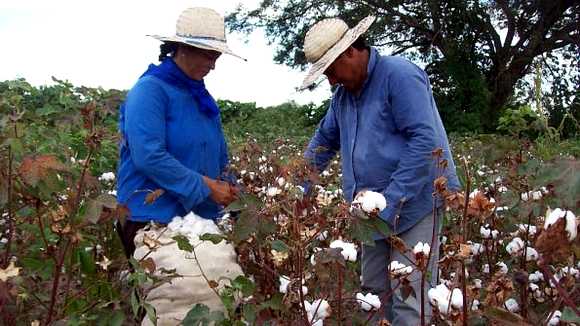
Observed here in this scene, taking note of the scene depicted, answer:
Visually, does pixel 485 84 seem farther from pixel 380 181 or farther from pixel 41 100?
pixel 380 181

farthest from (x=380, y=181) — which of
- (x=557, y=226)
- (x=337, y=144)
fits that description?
(x=557, y=226)

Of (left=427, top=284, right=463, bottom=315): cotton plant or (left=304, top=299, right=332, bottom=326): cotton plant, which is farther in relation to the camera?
(left=304, top=299, right=332, bottom=326): cotton plant

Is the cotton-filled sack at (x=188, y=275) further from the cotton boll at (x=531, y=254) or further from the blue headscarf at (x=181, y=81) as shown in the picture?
the cotton boll at (x=531, y=254)

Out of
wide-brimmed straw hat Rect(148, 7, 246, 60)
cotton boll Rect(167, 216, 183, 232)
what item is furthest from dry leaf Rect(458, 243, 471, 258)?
wide-brimmed straw hat Rect(148, 7, 246, 60)

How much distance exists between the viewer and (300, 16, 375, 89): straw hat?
2350mm

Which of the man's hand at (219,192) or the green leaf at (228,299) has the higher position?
the man's hand at (219,192)

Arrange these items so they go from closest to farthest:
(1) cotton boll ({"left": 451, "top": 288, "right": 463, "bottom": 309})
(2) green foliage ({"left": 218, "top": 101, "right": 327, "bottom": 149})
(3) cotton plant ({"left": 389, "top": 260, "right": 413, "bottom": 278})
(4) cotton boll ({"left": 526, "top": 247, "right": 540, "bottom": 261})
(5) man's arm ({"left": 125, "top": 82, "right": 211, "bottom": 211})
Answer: (1) cotton boll ({"left": 451, "top": 288, "right": 463, "bottom": 309})
(3) cotton plant ({"left": 389, "top": 260, "right": 413, "bottom": 278})
(4) cotton boll ({"left": 526, "top": 247, "right": 540, "bottom": 261})
(5) man's arm ({"left": 125, "top": 82, "right": 211, "bottom": 211})
(2) green foliage ({"left": 218, "top": 101, "right": 327, "bottom": 149})

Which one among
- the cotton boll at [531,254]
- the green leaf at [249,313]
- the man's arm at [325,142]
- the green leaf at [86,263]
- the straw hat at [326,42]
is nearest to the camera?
the green leaf at [249,313]

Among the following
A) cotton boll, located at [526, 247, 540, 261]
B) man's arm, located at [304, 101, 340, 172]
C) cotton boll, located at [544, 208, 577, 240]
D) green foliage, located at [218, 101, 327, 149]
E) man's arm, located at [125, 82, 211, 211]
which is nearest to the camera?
cotton boll, located at [544, 208, 577, 240]

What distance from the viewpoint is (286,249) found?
1646 mm

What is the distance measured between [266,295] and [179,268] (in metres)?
0.23

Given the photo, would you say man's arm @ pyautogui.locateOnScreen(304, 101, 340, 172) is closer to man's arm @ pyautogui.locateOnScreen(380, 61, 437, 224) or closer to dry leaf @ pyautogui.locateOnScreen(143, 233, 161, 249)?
man's arm @ pyautogui.locateOnScreen(380, 61, 437, 224)

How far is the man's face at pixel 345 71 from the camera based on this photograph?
2361 millimetres

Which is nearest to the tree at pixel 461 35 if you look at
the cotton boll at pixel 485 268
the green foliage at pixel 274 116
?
the green foliage at pixel 274 116
